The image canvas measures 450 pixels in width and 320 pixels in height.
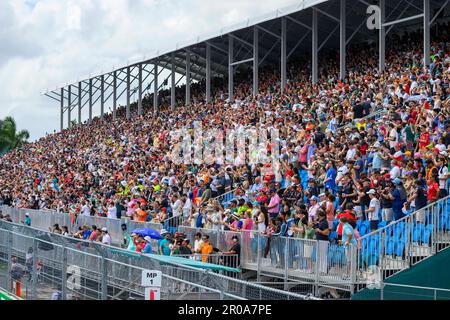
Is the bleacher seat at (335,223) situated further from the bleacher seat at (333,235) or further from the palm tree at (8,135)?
the palm tree at (8,135)

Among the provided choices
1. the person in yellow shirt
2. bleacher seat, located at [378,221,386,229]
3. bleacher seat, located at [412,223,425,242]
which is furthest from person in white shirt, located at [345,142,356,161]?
the person in yellow shirt

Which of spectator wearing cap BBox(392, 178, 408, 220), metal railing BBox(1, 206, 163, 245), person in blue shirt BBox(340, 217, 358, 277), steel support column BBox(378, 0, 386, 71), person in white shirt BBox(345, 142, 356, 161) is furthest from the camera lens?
steel support column BBox(378, 0, 386, 71)

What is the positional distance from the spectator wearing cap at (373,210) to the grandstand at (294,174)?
0.07 meters

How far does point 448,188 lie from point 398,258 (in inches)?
71.3

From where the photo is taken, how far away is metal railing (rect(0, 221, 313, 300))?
9438 mm

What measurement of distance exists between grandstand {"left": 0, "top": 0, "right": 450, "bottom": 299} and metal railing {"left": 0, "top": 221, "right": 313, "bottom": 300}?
49mm

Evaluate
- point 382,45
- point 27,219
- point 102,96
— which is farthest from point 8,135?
point 382,45

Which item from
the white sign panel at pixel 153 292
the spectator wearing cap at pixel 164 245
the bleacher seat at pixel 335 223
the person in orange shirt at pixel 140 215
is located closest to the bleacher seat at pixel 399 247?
the bleacher seat at pixel 335 223

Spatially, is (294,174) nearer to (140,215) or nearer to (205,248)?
(205,248)

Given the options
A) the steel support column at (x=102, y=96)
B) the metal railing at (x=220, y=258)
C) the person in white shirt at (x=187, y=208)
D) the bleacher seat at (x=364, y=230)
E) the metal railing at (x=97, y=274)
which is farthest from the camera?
the steel support column at (x=102, y=96)

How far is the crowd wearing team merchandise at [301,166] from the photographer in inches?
627

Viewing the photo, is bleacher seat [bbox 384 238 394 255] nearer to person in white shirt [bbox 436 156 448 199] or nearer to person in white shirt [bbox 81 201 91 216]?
person in white shirt [bbox 436 156 448 199]

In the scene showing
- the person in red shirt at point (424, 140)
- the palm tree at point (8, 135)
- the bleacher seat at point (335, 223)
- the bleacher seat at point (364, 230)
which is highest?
the palm tree at point (8, 135)

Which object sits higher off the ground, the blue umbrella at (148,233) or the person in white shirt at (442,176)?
the person in white shirt at (442,176)
